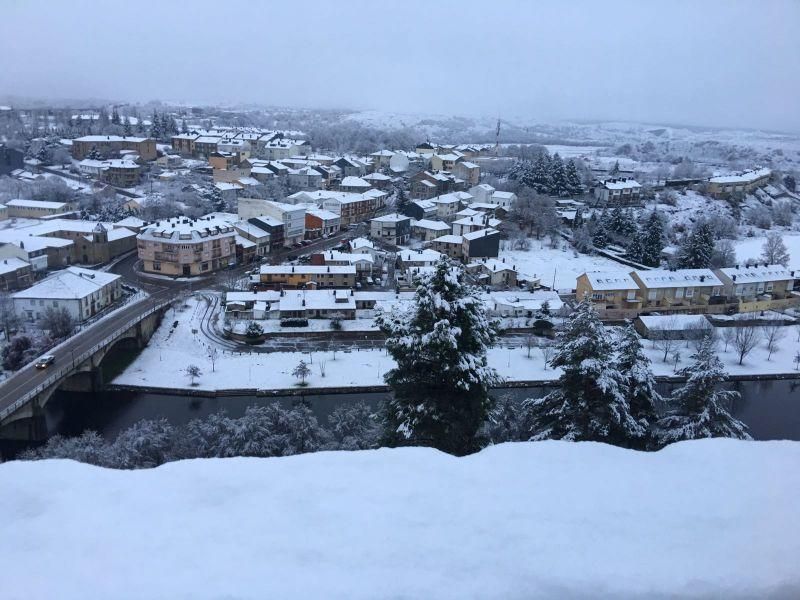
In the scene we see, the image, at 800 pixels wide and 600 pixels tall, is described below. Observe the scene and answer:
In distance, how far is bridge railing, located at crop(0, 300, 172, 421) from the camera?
571cm

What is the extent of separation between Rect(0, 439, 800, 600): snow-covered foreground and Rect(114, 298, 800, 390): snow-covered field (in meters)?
6.06

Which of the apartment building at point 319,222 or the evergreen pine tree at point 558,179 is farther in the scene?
the evergreen pine tree at point 558,179

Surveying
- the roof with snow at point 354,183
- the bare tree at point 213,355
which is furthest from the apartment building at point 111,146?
the bare tree at point 213,355

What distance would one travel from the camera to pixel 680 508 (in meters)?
1.17

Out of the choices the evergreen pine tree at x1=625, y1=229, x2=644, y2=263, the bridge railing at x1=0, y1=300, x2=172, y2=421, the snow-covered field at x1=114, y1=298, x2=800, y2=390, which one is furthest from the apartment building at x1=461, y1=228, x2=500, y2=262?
the bridge railing at x1=0, y1=300, x2=172, y2=421

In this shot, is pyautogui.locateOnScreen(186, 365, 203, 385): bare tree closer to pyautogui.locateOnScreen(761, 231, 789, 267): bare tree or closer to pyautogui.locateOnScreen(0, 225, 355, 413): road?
pyautogui.locateOnScreen(0, 225, 355, 413): road

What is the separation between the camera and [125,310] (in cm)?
863

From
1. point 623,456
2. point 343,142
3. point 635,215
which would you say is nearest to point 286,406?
point 623,456

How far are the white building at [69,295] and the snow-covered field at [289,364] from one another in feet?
3.26

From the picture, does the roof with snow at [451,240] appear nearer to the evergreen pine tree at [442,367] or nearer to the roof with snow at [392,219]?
the roof with snow at [392,219]

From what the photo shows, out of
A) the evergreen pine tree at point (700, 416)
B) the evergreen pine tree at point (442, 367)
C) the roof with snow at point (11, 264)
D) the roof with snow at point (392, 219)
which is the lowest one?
the roof with snow at point (11, 264)

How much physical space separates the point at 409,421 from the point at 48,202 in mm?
14363

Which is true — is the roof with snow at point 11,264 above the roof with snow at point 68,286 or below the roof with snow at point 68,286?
above

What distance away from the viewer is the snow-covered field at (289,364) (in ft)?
23.9
